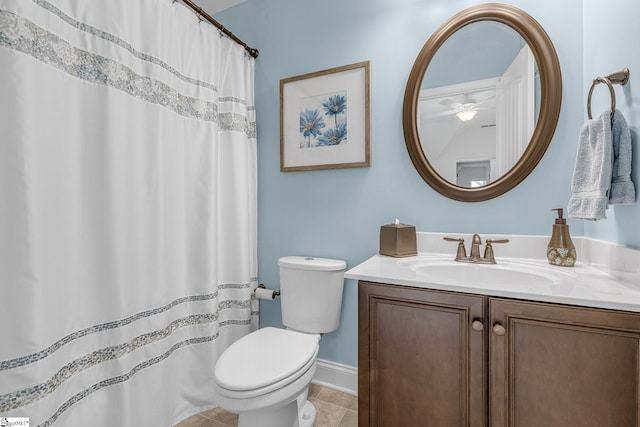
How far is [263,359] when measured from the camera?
118cm

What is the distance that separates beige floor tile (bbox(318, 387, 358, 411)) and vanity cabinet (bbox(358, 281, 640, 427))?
0.59 meters

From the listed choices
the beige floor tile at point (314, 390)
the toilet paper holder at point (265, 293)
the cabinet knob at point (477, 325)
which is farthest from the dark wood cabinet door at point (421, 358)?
the toilet paper holder at point (265, 293)

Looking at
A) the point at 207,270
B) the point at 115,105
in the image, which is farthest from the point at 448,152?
the point at 115,105

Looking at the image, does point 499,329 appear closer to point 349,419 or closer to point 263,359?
point 263,359

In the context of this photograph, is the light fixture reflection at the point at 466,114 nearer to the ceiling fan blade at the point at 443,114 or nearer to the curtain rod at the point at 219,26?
the ceiling fan blade at the point at 443,114

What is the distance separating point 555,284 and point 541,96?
2.87 ft

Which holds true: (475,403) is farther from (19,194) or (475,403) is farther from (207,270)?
(19,194)

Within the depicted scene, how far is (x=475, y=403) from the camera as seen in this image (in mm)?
907

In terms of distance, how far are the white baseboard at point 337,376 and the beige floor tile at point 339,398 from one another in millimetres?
24

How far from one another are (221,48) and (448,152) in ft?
4.68

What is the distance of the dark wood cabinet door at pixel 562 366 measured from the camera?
754mm

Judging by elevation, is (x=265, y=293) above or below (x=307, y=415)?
above

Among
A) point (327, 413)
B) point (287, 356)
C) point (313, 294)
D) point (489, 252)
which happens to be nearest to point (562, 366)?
point (489, 252)

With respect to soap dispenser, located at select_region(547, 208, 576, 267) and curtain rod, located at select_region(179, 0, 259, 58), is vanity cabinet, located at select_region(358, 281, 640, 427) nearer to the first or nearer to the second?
soap dispenser, located at select_region(547, 208, 576, 267)
